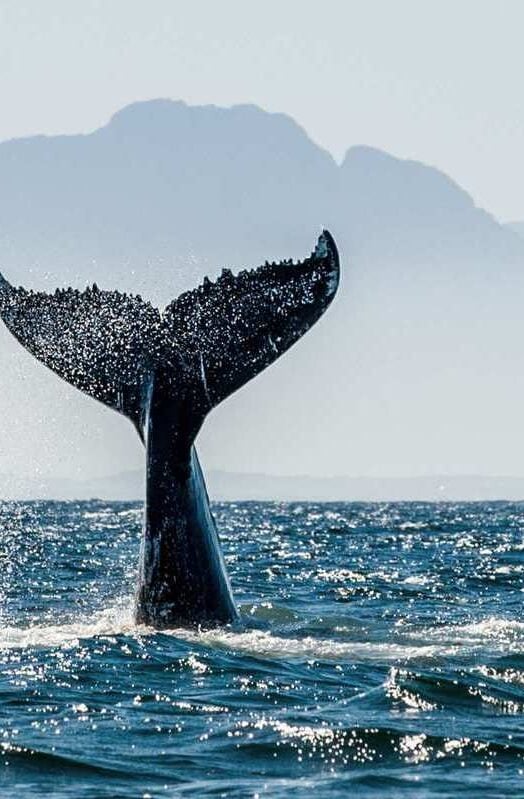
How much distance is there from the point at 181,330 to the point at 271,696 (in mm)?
3114

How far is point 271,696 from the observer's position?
30.3ft

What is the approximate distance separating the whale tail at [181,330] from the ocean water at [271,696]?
6.07 ft

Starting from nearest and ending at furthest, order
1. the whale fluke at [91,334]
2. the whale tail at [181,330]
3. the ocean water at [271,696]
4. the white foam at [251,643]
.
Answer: the ocean water at [271,696], the whale tail at [181,330], the white foam at [251,643], the whale fluke at [91,334]

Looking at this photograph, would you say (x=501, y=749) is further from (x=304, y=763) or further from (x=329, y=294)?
(x=329, y=294)

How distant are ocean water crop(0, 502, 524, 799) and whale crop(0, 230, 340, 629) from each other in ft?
1.52

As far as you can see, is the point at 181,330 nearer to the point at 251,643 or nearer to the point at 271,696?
the point at 251,643

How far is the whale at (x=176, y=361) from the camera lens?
426 inches

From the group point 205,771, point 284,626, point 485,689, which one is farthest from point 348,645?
point 205,771

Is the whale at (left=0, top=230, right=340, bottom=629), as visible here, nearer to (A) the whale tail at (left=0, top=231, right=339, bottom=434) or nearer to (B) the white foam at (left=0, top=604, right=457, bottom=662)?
(A) the whale tail at (left=0, top=231, right=339, bottom=434)

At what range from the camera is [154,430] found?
11.1m

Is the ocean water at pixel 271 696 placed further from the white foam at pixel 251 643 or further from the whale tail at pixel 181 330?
the whale tail at pixel 181 330

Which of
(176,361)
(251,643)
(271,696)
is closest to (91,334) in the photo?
(176,361)

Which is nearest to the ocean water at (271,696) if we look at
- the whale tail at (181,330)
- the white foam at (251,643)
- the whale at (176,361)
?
the white foam at (251,643)

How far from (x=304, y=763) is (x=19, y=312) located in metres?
4.97
